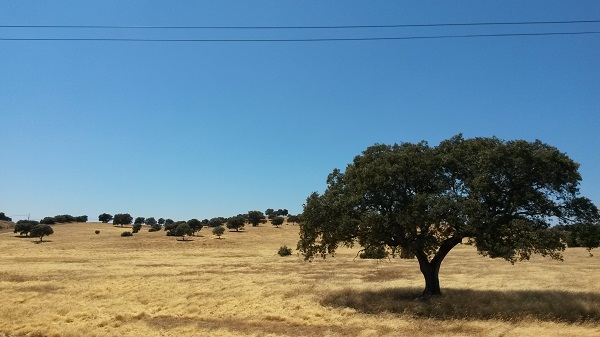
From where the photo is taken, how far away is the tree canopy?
986 inches

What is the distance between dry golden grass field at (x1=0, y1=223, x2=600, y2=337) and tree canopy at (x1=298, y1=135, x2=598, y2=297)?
365 cm

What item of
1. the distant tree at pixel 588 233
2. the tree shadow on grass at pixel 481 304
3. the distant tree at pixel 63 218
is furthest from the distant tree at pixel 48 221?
the distant tree at pixel 588 233

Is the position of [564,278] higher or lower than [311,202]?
lower

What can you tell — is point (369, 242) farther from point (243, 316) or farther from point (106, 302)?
point (106, 302)

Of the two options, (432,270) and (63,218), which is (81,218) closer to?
(63,218)

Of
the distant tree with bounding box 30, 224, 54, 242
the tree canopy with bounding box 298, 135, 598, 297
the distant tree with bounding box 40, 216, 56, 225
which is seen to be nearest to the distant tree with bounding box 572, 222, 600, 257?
the tree canopy with bounding box 298, 135, 598, 297

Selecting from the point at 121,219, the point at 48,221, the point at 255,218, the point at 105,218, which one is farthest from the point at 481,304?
the point at 105,218

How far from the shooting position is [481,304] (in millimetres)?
26438

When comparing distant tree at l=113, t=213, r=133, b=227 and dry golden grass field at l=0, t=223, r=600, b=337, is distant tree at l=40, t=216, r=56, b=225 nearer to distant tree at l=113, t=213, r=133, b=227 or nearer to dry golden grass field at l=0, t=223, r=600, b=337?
distant tree at l=113, t=213, r=133, b=227

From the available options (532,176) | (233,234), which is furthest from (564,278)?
(233,234)

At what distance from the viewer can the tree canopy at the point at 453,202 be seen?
2505 centimetres

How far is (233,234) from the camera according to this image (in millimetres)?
119375

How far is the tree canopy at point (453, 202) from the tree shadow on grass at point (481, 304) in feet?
8.60

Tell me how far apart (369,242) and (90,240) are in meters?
88.8
